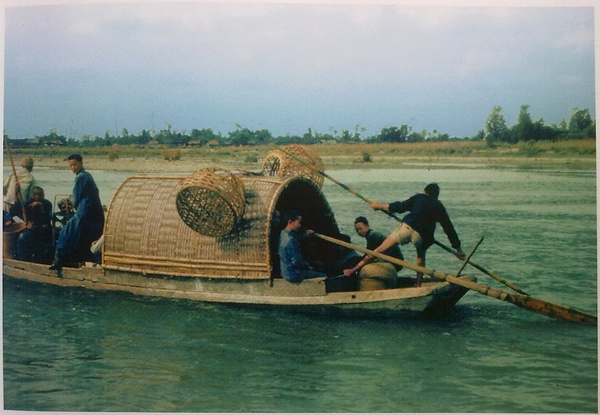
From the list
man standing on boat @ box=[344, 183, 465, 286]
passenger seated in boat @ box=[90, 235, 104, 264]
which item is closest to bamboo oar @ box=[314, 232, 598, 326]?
man standing on boat @ box=[344, 183, 465, 286]

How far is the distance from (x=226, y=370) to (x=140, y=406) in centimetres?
82

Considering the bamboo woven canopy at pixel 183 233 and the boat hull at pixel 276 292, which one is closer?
the boat hull at pixel 276 292

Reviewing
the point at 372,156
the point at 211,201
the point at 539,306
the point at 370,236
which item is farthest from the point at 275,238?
the point at 372,156

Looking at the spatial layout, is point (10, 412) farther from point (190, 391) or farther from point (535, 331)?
point (535, 331)

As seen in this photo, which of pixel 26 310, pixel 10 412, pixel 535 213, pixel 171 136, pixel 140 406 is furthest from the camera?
pixel 171 136

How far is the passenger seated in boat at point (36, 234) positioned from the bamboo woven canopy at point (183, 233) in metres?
1.21

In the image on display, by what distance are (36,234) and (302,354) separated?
397cm

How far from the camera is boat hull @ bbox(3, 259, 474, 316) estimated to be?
309 inches

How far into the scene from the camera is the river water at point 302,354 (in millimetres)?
6895

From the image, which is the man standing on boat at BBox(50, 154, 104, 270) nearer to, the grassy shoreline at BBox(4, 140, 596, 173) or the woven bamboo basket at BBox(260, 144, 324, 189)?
the grassy shoreline at BBox(4, 140, 596, 173)

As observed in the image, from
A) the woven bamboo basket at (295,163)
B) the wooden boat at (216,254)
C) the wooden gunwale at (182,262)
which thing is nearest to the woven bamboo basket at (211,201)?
the wooden boat at (216,254)

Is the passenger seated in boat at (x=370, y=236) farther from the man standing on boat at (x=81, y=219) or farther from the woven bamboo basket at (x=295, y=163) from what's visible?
the man standing on boat at (x=81, y=219)

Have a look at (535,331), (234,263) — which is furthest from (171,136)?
(535,331)

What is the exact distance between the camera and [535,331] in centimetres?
785
